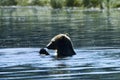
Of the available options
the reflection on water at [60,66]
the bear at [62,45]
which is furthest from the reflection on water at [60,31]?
the bear at [62,45]

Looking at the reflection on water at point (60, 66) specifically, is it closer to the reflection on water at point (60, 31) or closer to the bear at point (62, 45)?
the bear at point (62, 45)

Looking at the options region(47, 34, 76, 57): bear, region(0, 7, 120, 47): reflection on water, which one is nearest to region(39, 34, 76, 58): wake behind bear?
region(47, 34, 76, 57): bear

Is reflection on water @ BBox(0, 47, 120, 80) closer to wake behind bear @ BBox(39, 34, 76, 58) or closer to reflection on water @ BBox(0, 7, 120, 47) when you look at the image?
wake behind bear @ BBox(39, 34, 76, 58)

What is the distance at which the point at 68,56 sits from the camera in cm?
2477

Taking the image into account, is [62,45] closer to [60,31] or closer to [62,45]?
[62,45]

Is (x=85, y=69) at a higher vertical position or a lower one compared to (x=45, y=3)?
higher

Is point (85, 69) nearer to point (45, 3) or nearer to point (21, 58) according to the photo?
point (21, 58)

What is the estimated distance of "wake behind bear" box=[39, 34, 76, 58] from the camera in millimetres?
24609

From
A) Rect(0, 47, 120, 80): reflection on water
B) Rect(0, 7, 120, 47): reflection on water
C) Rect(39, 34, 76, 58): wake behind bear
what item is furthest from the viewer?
Rect(0, 7, 120, 47): reflection on water

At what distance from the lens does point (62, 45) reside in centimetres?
2473

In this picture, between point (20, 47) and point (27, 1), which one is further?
point (27, 1)

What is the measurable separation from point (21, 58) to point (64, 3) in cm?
12168

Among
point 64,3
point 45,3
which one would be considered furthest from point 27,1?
point 64,3

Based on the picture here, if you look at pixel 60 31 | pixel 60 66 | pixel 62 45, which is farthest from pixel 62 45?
pixel 60 31
